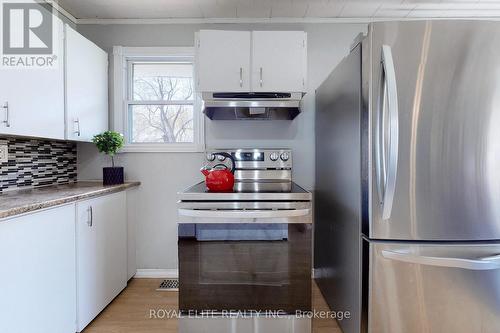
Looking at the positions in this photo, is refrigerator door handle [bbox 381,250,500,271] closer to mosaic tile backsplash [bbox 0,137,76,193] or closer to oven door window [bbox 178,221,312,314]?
oven door window [bbox 178,221,312,314]

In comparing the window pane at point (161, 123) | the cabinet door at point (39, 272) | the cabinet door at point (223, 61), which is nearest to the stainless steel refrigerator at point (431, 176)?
the cabinet door at point (223, 61)

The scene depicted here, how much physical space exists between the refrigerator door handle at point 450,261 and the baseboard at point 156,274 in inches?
72.8

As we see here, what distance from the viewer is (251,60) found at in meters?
2.09

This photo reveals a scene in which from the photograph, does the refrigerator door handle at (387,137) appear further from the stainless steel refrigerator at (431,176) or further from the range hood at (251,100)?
the range hood at (251,100)

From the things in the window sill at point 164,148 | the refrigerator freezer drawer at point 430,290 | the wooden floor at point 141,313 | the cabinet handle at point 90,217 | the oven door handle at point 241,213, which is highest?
the window sill at point 164,148

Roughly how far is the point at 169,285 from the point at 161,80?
5.58 feet

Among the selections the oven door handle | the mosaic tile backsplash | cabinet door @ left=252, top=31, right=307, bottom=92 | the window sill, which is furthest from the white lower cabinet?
cabinet door @ left=252, top=31, right=307, bottom=92

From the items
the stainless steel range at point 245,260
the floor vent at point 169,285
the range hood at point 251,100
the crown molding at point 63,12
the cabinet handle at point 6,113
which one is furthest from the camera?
the floor vent at point 169,285

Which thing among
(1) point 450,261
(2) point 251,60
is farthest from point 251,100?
(1) point 450,261

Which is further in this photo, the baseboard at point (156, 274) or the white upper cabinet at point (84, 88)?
the baseboard at point (156, 274)

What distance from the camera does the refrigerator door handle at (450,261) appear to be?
135 cm

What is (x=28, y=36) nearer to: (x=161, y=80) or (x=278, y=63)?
(x=161, y=80)

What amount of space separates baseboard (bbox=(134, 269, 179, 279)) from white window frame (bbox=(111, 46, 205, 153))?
1.01 meters

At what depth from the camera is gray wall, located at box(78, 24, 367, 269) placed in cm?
258
